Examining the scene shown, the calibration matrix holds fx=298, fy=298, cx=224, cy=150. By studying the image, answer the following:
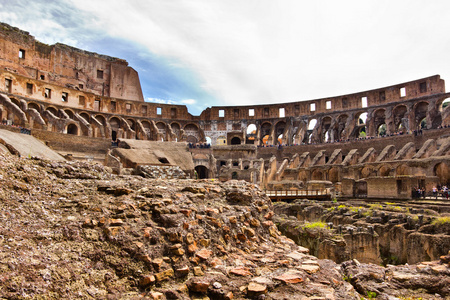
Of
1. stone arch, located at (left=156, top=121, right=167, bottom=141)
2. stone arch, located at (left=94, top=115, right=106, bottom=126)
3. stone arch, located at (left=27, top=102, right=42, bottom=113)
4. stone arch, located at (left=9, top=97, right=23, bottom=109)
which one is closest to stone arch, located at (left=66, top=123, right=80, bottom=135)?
stone arch, located at (left=27, top=102, right=42, bottom=113)

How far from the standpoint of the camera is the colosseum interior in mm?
26547

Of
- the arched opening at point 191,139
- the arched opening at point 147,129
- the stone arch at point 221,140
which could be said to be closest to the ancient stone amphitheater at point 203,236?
the arched opening at point 147,129

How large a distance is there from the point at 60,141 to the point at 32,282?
30.3m

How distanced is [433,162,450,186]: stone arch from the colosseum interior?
82 mm

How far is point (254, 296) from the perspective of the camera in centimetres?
472

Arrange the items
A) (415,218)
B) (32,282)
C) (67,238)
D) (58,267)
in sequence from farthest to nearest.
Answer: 1. (415,218)
2. (67,238)
3. (58,267)
4. (32,282)

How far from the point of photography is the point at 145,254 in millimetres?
4867

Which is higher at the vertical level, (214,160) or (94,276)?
(214,160)

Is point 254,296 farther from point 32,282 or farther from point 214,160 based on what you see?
point 214,160

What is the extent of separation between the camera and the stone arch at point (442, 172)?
2391 cm

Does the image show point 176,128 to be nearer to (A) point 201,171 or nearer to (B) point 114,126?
(B) point 114,126

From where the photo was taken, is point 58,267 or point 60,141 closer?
point 58,267

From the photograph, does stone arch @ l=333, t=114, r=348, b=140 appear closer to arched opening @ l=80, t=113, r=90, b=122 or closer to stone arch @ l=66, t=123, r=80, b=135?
arched opening @ l=80, t=113, r=90, b=122

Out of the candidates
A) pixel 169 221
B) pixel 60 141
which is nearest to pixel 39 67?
pixel 60 141
